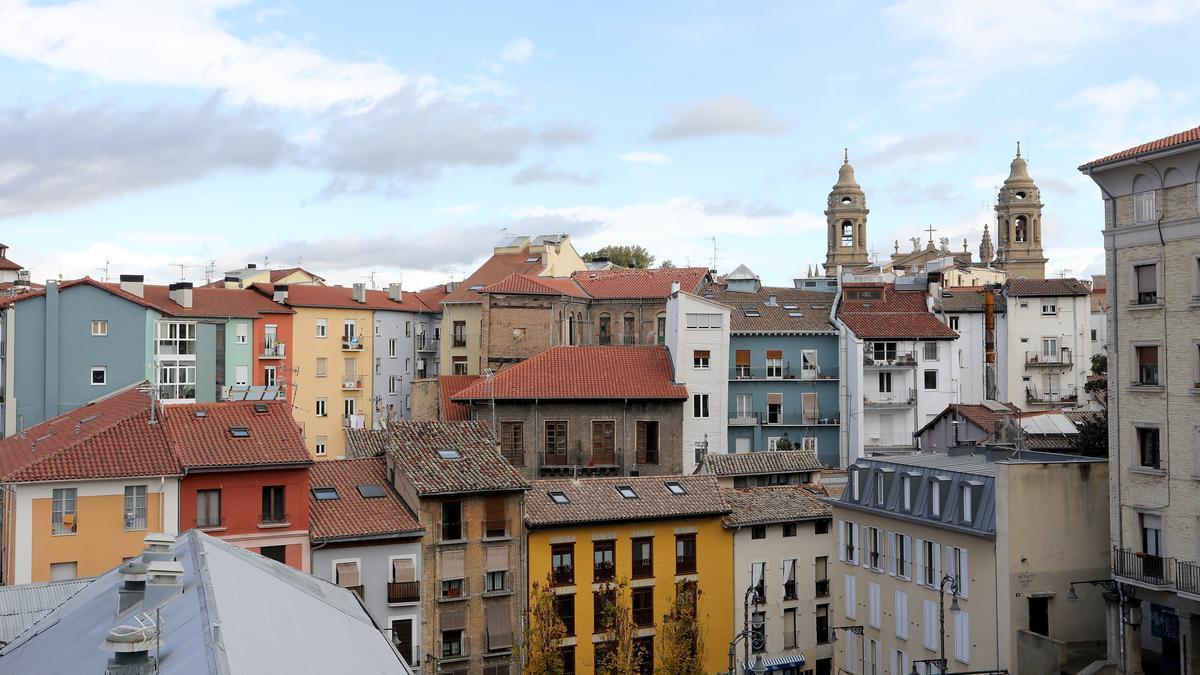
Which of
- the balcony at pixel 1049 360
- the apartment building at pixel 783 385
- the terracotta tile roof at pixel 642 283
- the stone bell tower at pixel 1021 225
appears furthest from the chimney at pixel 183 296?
the stone bell tower at pixel 1021 225

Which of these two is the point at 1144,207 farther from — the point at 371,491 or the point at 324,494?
the point at 324,494

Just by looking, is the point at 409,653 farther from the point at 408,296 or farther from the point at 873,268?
the point at 873,268

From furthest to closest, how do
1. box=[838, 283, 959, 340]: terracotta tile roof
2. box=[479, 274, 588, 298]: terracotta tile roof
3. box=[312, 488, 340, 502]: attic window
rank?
box=[479, 274, 588, 298]: terracotta tile roof → box=[838, 283, 959, 340]: terracotta tile roof → box=[312, 488, 340, 502]: attic window

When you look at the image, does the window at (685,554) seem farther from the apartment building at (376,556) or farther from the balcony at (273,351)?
the balcony at (273,351)

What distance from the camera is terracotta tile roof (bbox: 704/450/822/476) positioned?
160 ft

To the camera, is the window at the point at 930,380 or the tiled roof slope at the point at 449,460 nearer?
the tiled roof slope at the point at 449,460

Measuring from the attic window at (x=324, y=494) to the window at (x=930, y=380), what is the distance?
35922 millimetres

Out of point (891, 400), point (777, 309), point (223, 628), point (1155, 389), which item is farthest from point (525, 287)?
point (223, 628)

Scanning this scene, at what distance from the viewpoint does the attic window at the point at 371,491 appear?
39.8 metres

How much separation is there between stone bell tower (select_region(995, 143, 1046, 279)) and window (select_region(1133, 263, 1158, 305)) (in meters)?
67.2

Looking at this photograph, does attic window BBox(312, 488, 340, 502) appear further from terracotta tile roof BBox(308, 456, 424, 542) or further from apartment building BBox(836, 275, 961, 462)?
apartment building BBox(836, 275, 961, 462)

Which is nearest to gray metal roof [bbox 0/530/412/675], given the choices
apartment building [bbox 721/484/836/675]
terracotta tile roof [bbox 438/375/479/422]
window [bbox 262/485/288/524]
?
window [bbox 262/485/288/524]

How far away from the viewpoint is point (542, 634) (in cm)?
3881

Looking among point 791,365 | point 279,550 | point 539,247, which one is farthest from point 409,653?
point 539,247
